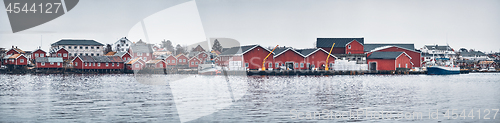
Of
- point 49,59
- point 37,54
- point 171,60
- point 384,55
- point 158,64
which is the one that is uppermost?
point 37,54

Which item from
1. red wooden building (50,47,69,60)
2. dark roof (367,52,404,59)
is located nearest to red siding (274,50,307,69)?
dark roof (367,52,404,59)

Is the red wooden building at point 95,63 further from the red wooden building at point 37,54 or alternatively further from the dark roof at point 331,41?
the dark roof at point 331,41

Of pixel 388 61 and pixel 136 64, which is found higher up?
pixel 136 64

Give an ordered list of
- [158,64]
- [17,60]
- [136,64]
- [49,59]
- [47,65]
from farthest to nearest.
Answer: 1. [17,60]
2. [158,64]
3. [49,59]
4. [136,64]
5. [47,65]

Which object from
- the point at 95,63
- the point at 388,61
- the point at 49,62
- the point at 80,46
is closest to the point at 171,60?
the point at 95,63

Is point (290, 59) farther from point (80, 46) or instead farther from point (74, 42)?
point (74, 42)

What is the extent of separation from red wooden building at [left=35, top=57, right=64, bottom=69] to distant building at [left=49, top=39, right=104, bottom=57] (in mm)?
13872

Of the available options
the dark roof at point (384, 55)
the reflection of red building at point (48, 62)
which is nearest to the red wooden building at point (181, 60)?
the reflection of red building at point (48, 62)

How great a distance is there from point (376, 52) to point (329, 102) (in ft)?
142

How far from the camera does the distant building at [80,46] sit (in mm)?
80375

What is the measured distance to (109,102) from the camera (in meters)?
19.8

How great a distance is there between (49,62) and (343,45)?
41.1 metres

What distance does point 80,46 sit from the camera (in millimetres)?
81375

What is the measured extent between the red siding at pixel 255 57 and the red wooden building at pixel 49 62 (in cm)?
2872
